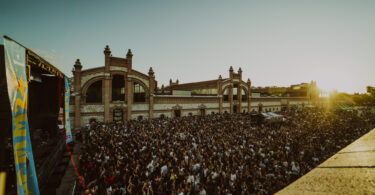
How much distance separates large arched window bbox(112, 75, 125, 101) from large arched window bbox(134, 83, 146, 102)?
1760mm

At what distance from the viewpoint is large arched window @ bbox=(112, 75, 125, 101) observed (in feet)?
75.5

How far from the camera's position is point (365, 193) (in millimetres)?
1278

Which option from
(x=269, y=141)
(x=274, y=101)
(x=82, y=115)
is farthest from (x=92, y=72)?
(x=274, y=101)

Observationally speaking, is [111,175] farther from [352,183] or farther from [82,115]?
[82,115]

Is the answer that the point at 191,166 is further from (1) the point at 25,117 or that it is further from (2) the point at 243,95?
(2) the point at 243,95

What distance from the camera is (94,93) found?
21.4 meters

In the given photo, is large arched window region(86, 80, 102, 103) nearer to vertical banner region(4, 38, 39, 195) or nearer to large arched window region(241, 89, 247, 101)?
vertical banner region(4, 38, 39, 195)

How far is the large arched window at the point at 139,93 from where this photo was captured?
2442cm

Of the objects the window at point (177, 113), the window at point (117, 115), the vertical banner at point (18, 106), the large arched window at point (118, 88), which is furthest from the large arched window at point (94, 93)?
the vertical banner at point (18, 106)

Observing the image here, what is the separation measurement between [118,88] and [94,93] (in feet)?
11.2

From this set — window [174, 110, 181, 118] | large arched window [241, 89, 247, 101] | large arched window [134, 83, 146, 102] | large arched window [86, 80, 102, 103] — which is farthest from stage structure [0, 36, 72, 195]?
large arched window [241, 89, 247, 101]

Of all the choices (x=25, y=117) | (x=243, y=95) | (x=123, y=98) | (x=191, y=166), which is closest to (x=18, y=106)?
(x=25, y=117)

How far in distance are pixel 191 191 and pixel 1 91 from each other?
9269 millimetres

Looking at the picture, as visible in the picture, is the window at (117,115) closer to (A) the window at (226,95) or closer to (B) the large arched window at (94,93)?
(B) the large arched window at (94,93)
